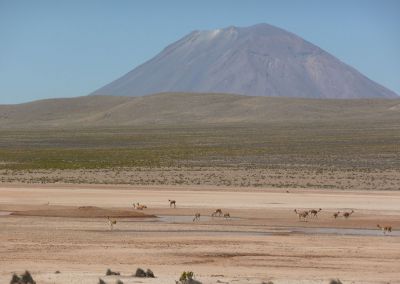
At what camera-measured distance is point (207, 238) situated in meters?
29.6

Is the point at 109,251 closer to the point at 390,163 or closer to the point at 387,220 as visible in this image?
the point at 387,220

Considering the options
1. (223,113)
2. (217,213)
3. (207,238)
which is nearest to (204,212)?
(217,213)

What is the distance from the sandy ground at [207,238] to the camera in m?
22.5

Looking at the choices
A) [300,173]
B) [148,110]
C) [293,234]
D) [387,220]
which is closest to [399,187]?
[300,173]

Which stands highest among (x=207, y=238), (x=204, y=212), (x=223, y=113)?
(x=223, y=113)

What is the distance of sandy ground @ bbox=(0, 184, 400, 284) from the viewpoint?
22.5 metres

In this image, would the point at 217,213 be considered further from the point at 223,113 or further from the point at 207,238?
the point at 223,113

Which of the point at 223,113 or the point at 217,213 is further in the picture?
the point at 223,113

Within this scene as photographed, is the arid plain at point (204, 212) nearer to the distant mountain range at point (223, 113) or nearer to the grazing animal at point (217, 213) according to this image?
the grazing animal at point (217, 213)

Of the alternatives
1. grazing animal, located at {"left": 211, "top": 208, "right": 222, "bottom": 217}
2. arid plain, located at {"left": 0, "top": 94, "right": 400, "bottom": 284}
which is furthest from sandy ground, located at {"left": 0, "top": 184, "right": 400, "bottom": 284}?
grazing animal, located at {"left": 211, "top": 208, "right": 222, "bottom": 217}

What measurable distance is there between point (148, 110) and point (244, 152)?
371 feet

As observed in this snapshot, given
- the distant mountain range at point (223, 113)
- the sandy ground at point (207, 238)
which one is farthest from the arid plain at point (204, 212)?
the distant mountain range at point (223, 113)

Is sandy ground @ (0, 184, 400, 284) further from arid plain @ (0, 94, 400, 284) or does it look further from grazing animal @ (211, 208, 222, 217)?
grazing animal @ (211, 208, 222, 217)

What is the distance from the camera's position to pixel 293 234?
102 ft
